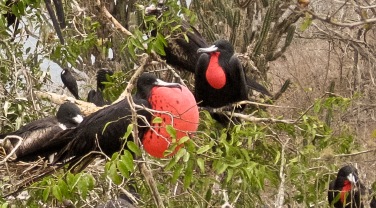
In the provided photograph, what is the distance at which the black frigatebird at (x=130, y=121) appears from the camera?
239 cm

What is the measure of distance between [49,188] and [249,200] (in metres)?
0.98

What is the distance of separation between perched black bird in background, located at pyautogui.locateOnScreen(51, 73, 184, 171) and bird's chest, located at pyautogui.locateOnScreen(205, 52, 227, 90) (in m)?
1.00

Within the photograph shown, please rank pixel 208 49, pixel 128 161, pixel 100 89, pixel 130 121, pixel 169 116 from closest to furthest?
pixel 128 161
pixel 169 116
pixel 130 121
pixel 208 49
pixel 100 89

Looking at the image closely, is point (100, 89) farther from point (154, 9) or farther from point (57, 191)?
point (57, 191)

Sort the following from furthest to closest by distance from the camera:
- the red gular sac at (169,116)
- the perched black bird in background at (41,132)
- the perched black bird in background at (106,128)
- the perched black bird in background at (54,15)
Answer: the perched black bird in background at (41,132) < the perched black bird in background at (106,128) < the red gular sac at (169,116) < the perched black bird in background at (54,15)

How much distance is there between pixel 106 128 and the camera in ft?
8.63

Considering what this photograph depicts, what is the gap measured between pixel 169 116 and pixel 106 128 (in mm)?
369

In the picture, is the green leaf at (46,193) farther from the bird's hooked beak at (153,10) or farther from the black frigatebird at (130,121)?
the bird's hooked beak at (153,10)

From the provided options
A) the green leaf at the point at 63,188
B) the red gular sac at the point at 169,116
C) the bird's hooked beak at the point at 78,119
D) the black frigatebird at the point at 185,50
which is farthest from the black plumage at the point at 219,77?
the green leaf at the point at 63,188

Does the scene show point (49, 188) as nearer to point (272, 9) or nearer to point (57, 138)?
point (57, 138)

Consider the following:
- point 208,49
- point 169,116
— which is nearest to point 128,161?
point 169,116

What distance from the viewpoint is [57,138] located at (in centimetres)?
276

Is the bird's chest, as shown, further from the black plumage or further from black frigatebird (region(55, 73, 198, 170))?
black frigatebird (region(55, 73, 198, 170))

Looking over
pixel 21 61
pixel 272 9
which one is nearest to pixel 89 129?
pixel 21 61
